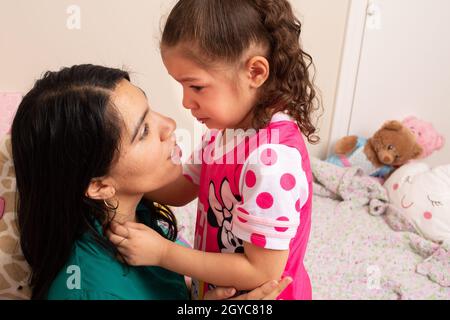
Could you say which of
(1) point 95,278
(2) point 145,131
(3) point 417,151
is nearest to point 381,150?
(3) point 417,151

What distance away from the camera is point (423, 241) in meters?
1.73

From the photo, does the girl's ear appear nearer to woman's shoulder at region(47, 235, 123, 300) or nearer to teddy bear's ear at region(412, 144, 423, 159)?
woman's shoulder at region(47, 235, 123, 300)

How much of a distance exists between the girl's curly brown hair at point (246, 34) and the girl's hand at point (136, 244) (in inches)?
11.6

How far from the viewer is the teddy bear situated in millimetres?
2059

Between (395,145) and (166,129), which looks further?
(395,145)

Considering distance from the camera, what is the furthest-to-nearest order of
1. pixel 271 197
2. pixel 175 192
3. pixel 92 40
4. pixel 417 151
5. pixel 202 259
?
pixel 417 151 → pixel 92 40 → pixel 175 192 → pixel 202 259 → pixel 271 197

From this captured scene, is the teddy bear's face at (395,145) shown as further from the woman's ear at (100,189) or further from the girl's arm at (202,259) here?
the woman's ear at (100,189)

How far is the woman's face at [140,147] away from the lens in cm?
76

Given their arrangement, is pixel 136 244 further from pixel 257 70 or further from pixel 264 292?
pixel 257 70

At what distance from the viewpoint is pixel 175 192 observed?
104cm

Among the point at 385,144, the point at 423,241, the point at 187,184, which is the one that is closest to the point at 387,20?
the point at 385,144

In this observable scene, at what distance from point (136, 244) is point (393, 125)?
5.39 ft

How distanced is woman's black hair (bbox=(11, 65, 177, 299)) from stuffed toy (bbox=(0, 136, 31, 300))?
34 mm
